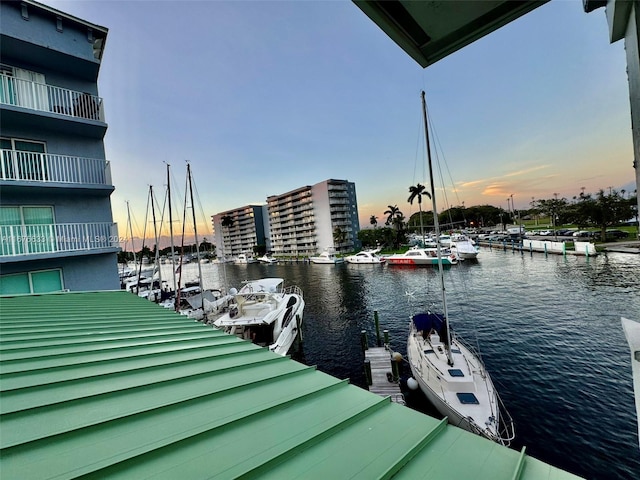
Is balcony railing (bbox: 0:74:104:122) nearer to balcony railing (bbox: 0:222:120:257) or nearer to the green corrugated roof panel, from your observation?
balcony railing (bbox: 0:222:120:257)

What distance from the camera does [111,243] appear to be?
1317 centimetres

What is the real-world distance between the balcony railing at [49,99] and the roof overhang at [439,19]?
15.7 meters

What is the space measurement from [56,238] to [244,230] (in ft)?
335

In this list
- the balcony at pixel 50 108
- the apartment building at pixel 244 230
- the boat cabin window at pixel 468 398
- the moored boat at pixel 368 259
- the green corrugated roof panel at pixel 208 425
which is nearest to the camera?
the green corrugated roof panel at pixel 208 425

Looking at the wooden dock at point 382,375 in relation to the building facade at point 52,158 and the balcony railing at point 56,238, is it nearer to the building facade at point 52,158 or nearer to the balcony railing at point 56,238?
the building facade at point 52,158

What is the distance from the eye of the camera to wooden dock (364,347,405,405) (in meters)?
11.1

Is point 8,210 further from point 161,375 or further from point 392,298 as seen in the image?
point 392,298

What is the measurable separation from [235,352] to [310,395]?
1939mm

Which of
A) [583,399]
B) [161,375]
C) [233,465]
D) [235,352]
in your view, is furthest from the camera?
[583,399]

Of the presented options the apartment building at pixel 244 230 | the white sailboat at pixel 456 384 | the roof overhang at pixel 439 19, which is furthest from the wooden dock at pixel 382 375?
the apartment building at pixel 244 230

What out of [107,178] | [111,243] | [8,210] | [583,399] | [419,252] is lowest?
[583,399]

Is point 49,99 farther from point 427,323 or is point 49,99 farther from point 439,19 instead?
point 427,323

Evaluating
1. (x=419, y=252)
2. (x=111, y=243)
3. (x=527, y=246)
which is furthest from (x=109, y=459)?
(x=527, y=246)

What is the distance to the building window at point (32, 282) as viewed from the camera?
11250mm
